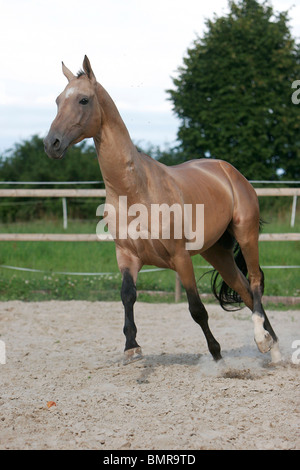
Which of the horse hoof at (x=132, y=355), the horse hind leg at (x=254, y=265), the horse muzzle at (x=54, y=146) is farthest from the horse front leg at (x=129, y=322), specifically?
the horse hind leg at (x=254, y=265)

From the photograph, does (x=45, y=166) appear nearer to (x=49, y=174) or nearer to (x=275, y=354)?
(x=49, y=174)

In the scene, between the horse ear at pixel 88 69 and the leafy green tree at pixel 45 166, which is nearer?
the horse ear at pixel 88 69

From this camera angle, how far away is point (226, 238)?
4.32 meters

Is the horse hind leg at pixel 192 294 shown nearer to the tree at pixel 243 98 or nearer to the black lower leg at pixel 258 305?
the black lower leg at pixel 258 305

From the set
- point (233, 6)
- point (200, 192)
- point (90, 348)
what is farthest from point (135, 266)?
point (233, 6)

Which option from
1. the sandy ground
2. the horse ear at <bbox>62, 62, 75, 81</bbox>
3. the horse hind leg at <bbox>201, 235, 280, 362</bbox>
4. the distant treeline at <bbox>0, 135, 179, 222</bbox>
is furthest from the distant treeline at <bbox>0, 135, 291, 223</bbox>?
the horse ear at <bbox>62, 62, 75, 81</bbox>

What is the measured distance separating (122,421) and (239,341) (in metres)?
2.38

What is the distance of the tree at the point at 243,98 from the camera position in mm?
16391

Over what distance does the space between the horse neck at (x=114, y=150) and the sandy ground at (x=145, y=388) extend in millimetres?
1302

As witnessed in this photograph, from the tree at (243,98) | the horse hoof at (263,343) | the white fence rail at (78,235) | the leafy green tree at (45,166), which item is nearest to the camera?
the horse hoof at (263,343)

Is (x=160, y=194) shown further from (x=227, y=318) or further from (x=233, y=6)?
(x=233, y=6)

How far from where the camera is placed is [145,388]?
11.7ft

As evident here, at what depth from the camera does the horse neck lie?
329 cm

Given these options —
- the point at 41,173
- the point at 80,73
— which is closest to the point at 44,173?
the point at 41,173
